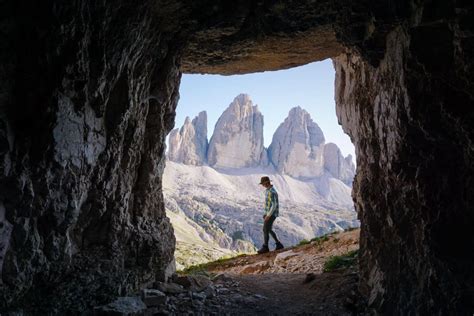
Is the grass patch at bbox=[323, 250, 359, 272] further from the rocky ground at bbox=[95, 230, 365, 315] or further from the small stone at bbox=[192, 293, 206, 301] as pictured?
the small stone at bbox=[192, 293, 206, 301]

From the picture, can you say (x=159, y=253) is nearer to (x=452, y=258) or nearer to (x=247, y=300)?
(x=247, y=300)

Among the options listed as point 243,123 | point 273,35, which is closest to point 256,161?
point 243,123

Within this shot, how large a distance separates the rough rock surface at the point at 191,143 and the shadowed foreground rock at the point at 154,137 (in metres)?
173

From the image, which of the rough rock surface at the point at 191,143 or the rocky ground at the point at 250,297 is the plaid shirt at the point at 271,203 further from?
the rough rock surface at the point at 191,143

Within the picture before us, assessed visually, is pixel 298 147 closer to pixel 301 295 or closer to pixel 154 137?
pixel 301 295

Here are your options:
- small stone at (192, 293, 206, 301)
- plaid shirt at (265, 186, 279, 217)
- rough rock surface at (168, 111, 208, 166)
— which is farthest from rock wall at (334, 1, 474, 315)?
rough rock surface at (168, 111, 208, 166)

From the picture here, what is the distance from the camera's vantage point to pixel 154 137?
7.97m

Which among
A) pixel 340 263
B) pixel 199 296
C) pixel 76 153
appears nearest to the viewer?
pixel 76 153

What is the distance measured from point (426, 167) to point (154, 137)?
5.71m

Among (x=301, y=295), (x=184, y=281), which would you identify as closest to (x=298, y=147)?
(x=301, y=295)

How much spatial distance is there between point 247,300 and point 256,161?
595 ft

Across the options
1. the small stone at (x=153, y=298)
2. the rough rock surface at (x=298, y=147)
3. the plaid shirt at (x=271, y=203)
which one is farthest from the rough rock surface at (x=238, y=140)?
the small stone at (x=153, y=298)

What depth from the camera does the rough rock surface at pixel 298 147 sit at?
189 metres

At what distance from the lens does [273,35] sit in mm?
7973
